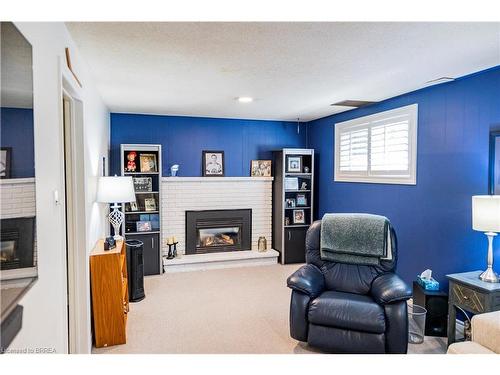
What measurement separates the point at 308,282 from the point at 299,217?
2885 mm

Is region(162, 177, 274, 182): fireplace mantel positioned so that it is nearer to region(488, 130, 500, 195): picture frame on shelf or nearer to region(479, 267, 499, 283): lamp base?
region(488, 130, 500, 195): picture frame on shelf

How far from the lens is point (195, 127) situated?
18.1 ft

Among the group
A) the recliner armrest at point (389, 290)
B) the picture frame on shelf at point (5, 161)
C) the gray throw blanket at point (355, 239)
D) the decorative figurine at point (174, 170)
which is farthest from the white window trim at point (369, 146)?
the picture frame on shelf at point (5, 161)

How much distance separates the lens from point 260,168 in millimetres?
5863

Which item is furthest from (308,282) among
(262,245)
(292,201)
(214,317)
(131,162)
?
(131,162)

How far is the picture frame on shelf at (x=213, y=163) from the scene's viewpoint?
5582 mm

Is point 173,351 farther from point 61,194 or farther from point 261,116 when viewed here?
point 261,116

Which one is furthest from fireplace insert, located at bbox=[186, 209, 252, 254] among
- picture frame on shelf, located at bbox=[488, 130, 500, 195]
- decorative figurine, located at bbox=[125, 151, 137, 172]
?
picture frame on shelf, located at bbox=[488, 130, 500, 195]

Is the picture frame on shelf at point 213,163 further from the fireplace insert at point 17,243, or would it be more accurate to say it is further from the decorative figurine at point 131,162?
the fireplace insert at point 17,243

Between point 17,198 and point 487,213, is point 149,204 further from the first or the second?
point 487,213

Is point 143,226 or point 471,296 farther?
point 143,226

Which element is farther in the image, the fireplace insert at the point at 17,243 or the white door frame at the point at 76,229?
the white door frame at the point at 76,229

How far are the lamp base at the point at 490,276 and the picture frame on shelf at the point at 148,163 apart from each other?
→ 4.19 m

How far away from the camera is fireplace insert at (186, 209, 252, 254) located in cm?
542
